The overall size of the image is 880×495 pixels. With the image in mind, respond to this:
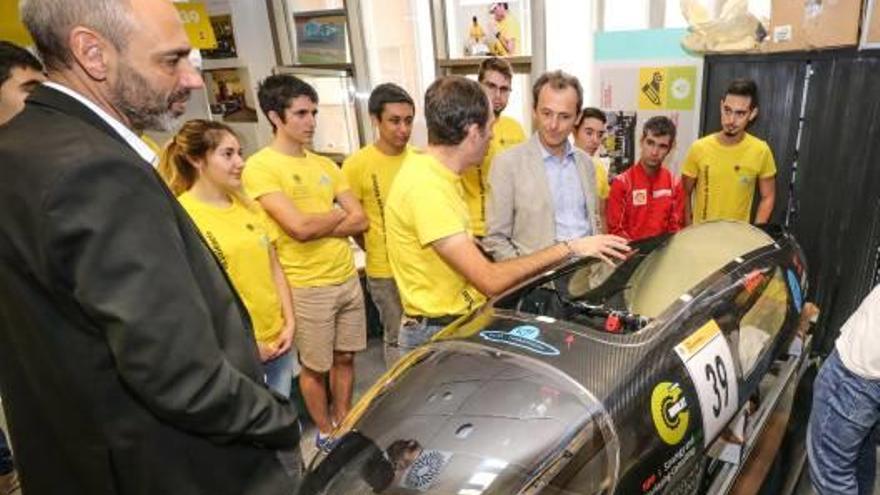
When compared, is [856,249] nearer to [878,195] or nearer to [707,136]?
[878,195]

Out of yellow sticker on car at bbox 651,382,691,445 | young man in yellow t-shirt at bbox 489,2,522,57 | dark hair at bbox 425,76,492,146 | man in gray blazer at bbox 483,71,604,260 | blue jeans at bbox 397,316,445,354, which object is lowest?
blue jeans at bbox 397,316,445,354

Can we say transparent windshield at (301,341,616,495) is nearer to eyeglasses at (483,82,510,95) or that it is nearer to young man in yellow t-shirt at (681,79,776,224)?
eyeglasses at (483,82,510,95)

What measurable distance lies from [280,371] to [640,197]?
215 cm

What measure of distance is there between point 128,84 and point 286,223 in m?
1.31

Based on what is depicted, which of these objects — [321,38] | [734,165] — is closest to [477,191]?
[734,165]

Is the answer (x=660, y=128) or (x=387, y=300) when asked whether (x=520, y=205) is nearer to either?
(x=387, y=300)

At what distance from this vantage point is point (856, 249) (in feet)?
9.61

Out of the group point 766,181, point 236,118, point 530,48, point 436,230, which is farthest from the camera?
point 236,118

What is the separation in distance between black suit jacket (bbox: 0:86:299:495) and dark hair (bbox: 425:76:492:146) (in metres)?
0.88

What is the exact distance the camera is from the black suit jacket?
30.5 inches

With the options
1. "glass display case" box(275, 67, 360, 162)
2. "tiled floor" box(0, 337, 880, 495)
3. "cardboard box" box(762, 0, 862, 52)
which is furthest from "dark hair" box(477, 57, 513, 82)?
"glass display case" box(275, 67, 360, 162)

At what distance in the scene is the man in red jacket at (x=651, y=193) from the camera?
9.78 ft

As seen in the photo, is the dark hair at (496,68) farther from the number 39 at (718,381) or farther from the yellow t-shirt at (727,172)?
the number 39 at (718,381)

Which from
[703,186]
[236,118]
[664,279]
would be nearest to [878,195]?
[703,186]
